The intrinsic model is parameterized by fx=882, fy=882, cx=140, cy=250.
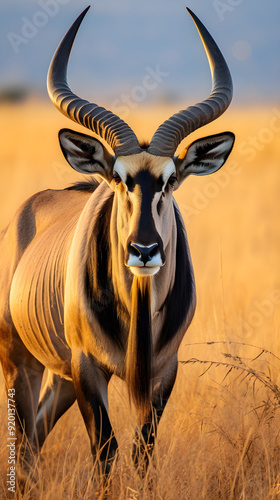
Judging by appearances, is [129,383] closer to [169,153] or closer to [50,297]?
[50,297]

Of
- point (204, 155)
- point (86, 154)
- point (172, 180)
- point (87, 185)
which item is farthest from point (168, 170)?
point (87, 185)

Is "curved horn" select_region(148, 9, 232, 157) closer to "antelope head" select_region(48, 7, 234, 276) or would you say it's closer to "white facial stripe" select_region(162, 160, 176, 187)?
"antelope head" select_region(48, 7, 234, 276)

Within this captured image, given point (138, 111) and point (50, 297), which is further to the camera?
point (138, 111)

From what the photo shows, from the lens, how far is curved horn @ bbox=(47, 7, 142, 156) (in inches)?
224

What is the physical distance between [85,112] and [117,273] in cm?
111

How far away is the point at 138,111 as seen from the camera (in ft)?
93.5

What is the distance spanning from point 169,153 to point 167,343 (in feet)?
4.07

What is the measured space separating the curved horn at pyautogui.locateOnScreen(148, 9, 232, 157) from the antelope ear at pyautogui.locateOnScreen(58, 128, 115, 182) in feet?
1.13

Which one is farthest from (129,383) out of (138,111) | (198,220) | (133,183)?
(138,111)

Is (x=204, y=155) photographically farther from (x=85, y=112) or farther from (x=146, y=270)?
(x=146, y=270)

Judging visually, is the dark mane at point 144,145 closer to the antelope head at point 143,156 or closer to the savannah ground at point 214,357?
the antelope head at point 143,156

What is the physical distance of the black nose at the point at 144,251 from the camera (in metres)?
4.95

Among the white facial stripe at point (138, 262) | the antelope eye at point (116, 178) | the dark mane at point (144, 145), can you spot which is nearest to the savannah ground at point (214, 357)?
the dark mane at point (144, 145)

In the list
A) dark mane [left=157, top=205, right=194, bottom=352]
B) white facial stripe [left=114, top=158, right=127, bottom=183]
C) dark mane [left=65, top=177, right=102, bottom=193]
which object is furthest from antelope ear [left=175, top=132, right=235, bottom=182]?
dark mane [left=65, top=177, right=102, bottom=193]
